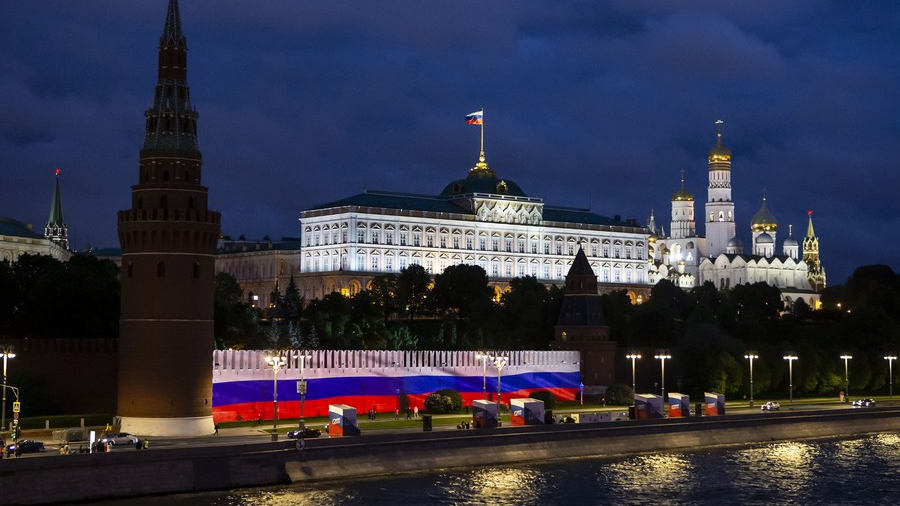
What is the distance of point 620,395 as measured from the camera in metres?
106

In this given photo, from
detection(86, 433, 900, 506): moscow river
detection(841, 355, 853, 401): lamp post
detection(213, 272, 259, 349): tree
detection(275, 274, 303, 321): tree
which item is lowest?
detection(86, 433, 900, 506): moscow river

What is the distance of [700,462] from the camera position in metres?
74.6

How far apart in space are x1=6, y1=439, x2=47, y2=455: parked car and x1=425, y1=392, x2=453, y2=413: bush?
114 ft

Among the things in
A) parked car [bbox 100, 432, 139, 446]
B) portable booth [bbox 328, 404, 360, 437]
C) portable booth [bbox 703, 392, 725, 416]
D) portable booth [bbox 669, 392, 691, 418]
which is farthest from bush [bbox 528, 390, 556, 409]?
parked car [bbox 100, 432, 139, 446]

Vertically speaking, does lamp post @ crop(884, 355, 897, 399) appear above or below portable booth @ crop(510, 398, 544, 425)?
above

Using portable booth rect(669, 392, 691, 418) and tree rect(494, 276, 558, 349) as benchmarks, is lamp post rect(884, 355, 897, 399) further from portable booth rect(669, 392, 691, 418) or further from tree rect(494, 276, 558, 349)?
portable booth rect(669, 392, 691, 418)

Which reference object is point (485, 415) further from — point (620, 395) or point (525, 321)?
point (525, 321)

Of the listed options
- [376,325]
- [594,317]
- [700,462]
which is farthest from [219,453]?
[376,325]

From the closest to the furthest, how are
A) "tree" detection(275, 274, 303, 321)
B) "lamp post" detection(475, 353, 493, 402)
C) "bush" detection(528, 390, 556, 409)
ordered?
1. "lamp post" detection(475, 353, 493, 402)
2. "bush" detection(528, 390, 556, 409)
3. "tree" detection(275, 274, 303, 321)

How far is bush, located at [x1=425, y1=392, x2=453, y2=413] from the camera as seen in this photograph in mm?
93562

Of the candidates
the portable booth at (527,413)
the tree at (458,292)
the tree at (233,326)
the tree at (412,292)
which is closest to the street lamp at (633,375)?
the portable booth at (527,413)

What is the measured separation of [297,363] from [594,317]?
31.5m

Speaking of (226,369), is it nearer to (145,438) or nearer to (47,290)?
(145,438)

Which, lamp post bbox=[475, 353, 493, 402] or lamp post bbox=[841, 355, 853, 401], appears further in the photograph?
lamp post bbox=[841, 355, 853, 401]
